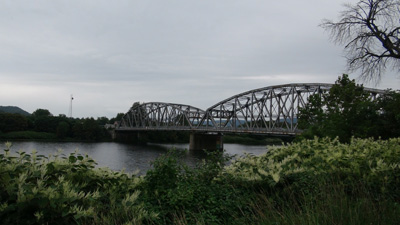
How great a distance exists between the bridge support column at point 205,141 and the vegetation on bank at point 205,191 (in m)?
83.2

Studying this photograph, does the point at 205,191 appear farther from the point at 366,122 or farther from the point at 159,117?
the point at 159,117

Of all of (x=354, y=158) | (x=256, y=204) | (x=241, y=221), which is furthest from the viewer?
(x=354, y=158)

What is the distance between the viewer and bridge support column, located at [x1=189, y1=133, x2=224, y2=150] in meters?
91.0

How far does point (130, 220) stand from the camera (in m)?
4.43

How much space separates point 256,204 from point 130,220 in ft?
6.52

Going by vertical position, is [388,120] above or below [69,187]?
above

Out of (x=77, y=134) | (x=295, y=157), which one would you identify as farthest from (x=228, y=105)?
(x=295, y=157)

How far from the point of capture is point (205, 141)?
311ft

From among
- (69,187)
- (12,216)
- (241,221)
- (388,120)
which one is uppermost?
(388,120)

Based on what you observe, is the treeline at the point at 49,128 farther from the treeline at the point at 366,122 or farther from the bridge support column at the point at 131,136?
the treeline at the point at 366,122

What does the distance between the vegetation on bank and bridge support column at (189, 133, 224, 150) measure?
273 ft

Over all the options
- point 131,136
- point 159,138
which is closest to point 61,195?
point 159,138

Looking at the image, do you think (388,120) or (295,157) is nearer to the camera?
(295,157)

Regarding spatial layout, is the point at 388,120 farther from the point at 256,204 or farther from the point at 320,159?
the point at 256,204
